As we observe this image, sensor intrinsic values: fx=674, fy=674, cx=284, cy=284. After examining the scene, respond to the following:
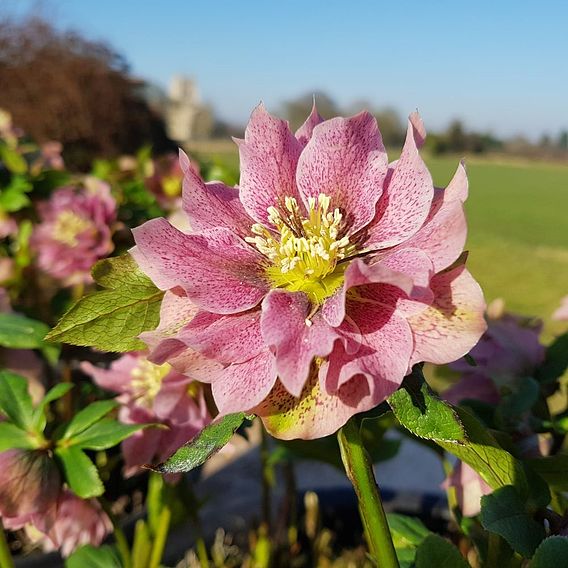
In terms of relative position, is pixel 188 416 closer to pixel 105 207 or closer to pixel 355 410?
pixel 355 410

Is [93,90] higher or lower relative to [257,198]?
lower

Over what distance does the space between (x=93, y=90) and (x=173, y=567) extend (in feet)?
4.43

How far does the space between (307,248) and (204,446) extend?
102 millimetres

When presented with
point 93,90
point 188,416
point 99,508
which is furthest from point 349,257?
point 93,90

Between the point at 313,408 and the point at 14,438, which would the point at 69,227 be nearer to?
the point at 14,438

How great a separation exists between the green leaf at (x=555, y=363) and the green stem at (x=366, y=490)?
0.74 feet

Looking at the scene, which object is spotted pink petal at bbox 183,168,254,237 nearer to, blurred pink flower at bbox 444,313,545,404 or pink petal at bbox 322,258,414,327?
pink petal at bbox 322,258,414,327

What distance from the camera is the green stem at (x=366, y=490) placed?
27 cm

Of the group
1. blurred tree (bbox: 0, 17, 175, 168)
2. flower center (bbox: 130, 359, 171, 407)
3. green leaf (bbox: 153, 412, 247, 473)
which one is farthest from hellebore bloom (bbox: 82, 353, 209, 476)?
blurred tree (bbox: 0, 17, 175, 168)

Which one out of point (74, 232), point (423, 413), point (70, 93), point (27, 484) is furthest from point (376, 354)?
point (70, 93)

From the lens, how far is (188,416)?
0.42 meters

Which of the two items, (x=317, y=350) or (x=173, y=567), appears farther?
(x=173, y=567)

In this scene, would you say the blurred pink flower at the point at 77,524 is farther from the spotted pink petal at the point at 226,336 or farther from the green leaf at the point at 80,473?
the spotted pink petal at the point at 226,336

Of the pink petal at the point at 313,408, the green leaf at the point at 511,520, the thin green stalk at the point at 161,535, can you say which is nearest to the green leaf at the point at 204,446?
the pink petal at the point at 313,408
